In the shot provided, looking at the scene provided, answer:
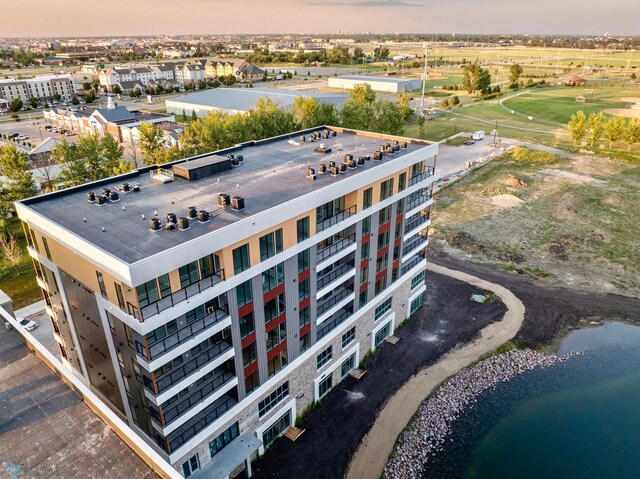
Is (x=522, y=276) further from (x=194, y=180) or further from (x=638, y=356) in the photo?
(x=194, y=180)

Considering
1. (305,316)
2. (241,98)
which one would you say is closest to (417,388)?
(305,316)

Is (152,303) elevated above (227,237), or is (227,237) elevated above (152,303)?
(227,237)

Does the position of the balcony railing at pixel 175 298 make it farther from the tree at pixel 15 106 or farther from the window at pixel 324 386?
the tree at pixel 15 106

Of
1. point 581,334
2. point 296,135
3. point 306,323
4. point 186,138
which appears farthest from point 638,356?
point 186,138

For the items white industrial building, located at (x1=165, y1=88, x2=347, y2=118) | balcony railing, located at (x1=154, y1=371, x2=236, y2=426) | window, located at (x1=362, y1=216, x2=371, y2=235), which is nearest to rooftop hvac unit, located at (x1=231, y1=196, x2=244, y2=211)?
balcony railing, located at (x1=154, y1=371, x2=236, y2=426)

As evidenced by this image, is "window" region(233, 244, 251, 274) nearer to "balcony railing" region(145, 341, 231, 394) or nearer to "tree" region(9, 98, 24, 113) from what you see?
"balcony railing" region(145, 341, 231, 394)

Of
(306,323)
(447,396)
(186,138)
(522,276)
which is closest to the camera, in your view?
(306,323)

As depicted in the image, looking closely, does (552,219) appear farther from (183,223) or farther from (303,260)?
(183,223)

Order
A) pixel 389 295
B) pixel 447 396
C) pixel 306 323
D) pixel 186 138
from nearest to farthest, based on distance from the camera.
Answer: pixel 306 323 < pixel 447 396 < pixel 389 295 < pixel 186 138
